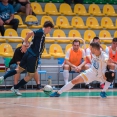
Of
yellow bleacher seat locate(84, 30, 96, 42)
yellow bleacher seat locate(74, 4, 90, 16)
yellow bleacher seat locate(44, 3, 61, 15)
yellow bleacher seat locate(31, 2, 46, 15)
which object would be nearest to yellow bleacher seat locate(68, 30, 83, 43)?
yellow bleacher seat locate(84, 30, 96, 42)

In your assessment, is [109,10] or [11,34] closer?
[11,34]

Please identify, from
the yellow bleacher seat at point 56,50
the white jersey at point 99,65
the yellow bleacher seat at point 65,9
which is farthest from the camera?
the yellow bleacher seat at point 65,9

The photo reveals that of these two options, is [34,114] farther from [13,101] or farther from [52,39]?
[52,39]

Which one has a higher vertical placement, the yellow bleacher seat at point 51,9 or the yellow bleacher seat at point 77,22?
the yellow bleacher seat at point 51,9

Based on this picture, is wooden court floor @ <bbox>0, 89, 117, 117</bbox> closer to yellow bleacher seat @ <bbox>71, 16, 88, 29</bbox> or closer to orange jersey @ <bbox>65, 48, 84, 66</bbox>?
orange jersey @ <bbox>65, 48, 84, 66</bbox>

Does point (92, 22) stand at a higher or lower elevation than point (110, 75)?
higher

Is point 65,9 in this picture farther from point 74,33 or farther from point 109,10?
point 109,10

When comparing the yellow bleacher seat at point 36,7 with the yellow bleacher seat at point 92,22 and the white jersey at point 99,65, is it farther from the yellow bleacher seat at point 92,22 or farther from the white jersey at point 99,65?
the white jersey at point 99,65

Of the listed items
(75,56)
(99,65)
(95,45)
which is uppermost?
(95,45)

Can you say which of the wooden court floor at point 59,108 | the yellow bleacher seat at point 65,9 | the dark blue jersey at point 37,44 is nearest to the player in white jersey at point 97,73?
the wooden court floor at point 59,108

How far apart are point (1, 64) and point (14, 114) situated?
5.85m

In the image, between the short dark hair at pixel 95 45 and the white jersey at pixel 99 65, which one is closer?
the short dark hair at pixel 95 45

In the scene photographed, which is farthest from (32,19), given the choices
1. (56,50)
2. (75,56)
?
(75,56)

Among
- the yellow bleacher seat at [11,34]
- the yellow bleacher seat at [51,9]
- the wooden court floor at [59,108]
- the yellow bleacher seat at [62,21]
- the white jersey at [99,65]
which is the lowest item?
the wooden court floor at [59,108]
